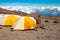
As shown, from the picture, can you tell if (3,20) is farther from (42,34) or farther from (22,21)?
(42,34)

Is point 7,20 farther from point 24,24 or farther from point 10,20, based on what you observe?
point 24,24

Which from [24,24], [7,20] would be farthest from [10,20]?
[24,24]

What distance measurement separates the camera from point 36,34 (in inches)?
453

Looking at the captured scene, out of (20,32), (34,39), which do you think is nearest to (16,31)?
(20,32)

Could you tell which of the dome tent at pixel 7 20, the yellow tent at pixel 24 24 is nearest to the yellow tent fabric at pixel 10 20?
the dome tent at pixel 7 20

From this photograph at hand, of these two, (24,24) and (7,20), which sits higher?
(7,20)

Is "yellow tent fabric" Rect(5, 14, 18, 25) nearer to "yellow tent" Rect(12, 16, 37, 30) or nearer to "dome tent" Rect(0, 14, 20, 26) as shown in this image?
"dome tent" Rect(0, 14, 20, 26)

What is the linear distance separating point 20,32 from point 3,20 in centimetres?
207

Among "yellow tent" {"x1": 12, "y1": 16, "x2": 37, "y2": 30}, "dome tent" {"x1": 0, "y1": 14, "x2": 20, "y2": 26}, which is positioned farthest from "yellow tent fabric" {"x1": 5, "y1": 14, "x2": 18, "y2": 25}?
"yellow tent" {"x1": 12, "y1": 16, "x2": 37, "y2": 30}

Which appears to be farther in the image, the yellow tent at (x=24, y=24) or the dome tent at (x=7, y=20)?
the dome tent at (x=7, y=20)

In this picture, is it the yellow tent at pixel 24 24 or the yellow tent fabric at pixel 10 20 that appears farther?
the yellow tent fabric at pixel 10 20

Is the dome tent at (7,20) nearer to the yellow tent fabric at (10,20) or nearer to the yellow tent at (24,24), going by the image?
the yellow tent fabric at (10,20)

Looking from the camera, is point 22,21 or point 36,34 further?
point 22,21

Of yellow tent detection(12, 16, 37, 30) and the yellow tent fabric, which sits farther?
the yellow tent fabric
